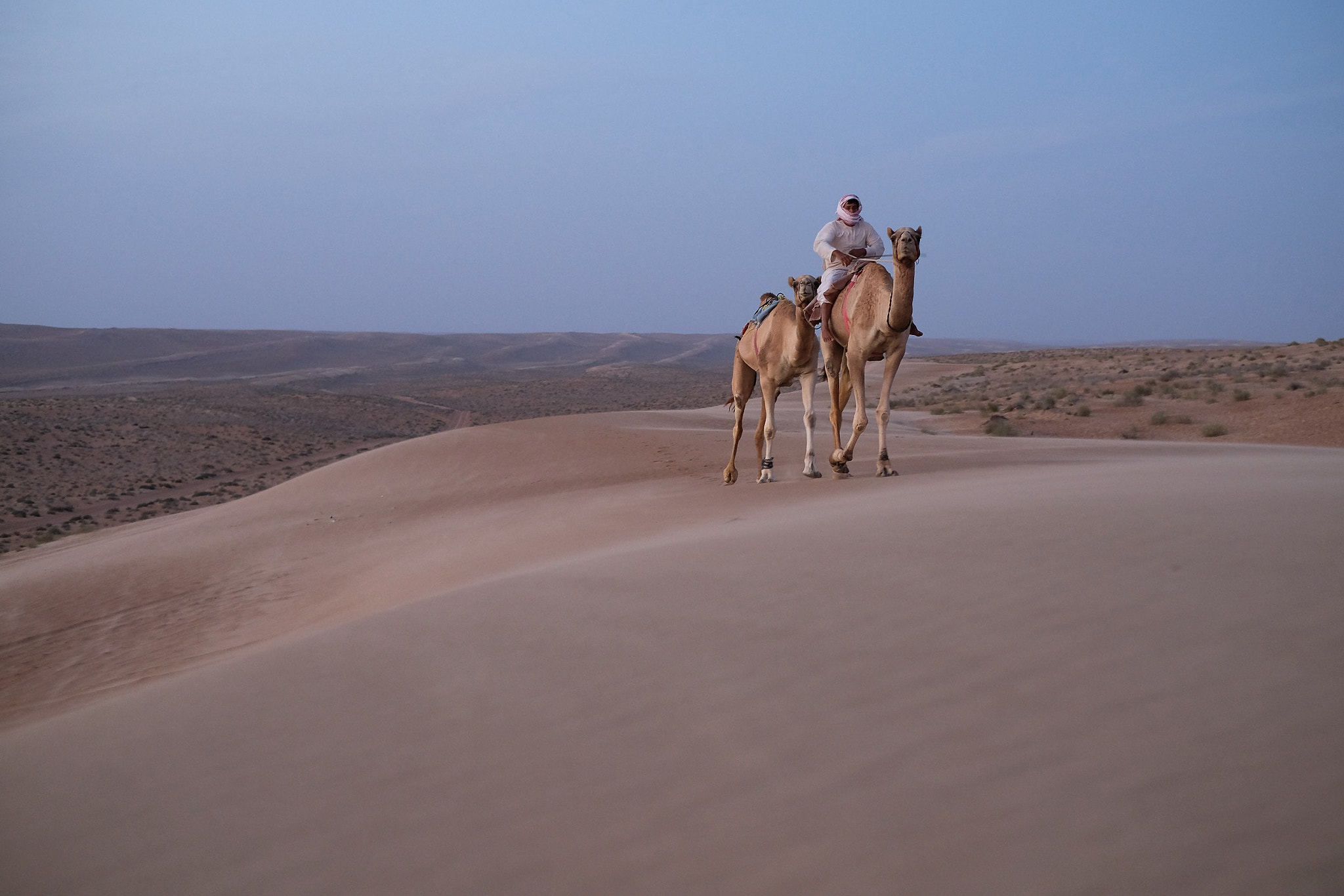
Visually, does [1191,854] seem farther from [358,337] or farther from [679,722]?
[358,337]

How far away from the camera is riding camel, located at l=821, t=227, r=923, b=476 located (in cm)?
923

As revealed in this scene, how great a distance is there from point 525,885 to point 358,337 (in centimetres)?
14174

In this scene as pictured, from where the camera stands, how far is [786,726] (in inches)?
127

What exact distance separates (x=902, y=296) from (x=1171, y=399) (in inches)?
747

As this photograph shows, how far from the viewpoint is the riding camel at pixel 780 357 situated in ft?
34.5

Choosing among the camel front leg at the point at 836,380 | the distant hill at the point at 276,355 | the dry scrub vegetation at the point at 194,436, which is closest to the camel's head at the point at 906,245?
the camel front leg at the point at 836,380

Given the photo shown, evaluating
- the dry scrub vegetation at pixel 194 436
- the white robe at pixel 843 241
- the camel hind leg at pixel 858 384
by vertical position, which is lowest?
the dry scrub vegetation at pixel 194 436

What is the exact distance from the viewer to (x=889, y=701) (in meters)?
3.29

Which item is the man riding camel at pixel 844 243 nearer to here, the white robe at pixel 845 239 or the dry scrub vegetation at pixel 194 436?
the white robe at pixel 845 239

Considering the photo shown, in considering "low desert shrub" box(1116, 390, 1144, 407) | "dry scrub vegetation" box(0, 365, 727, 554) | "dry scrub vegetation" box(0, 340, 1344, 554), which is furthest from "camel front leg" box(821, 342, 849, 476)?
"low desert shrub" box(1116, 390, 1144, 407)

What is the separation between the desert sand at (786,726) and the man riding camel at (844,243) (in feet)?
13.4

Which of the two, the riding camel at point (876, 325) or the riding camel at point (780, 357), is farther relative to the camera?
the riding camel at point (780, 357)

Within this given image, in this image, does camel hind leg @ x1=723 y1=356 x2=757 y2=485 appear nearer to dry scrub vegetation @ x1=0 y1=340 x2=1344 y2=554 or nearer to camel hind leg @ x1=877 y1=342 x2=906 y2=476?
camel hind leg @ x1=877 y1=342 x2=906 y2=476

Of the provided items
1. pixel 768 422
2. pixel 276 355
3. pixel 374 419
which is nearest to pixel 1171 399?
pixel 768 422
